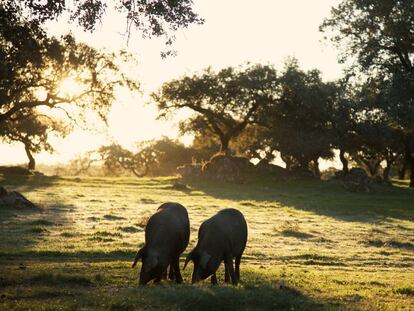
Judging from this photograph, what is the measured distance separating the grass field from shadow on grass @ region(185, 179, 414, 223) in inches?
7.7

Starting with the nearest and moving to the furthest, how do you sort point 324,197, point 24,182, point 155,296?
1. point 155,296
2. point 324,197
3. point 24,182

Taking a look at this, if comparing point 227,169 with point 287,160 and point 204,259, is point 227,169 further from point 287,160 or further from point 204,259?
point 204,259

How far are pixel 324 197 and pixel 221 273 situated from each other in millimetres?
39452

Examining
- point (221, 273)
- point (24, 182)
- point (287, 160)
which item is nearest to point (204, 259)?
point (221, 273)

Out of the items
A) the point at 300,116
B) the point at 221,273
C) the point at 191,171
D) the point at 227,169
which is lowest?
the point at 221,273

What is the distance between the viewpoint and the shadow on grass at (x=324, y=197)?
45.3 metres

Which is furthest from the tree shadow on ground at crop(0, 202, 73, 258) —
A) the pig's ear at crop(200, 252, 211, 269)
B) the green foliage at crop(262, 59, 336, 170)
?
the green foliage at crop(262, 59, 336, 170)

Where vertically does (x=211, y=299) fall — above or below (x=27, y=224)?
above

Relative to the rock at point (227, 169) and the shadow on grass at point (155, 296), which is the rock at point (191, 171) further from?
the shadow on grass at point (155, 296)

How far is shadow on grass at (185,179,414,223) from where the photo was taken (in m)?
45.3

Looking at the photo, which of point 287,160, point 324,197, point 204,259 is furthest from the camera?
point 287,160

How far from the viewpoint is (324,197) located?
2224 inches

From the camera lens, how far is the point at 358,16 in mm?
40094

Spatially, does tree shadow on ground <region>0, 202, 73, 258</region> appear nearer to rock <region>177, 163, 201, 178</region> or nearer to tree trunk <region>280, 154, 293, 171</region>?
rock <region>177, 163, 201, 178</region>
